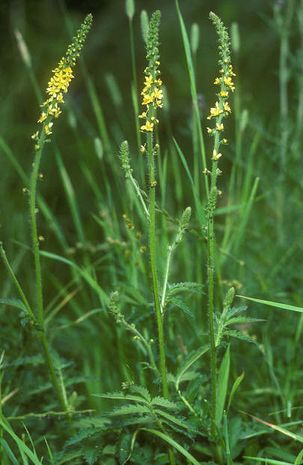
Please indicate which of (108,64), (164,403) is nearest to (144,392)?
(164,403)

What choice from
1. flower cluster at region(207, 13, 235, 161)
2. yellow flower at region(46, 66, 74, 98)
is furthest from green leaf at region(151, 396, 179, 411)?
yellow flower at region(46, 66, 74, 98)

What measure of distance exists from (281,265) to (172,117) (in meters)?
2.33

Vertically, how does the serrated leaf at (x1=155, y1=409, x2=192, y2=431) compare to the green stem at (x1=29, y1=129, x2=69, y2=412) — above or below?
below

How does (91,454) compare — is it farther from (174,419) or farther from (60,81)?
(60,81)

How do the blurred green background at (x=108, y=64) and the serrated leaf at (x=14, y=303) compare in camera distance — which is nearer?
the serrated leaf at (x=14, y=303)

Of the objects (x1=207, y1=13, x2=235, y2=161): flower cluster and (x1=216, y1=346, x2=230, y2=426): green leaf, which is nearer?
(x1=207, y1=13, x2=235, y2=161): flower cluster

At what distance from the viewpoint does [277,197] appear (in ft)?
9.37

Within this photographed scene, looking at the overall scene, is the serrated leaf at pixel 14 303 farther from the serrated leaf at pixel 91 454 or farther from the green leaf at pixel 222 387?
the green leaf at pixel 222 387

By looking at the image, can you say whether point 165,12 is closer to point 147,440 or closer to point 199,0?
point 199,0

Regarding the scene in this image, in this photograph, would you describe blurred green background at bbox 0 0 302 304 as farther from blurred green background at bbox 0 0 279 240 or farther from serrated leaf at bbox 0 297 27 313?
serrated leaf at bbox 0 297 27 313

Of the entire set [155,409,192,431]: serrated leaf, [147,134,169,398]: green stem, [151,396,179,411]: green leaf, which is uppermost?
[147,134,169,398]: green stem

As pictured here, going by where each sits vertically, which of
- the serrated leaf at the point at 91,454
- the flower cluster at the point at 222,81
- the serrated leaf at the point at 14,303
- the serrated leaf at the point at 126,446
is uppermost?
the flower cluster at the point at 222,81

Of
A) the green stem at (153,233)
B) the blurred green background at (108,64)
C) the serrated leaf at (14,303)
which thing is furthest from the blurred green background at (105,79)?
the green stem at (153,233)

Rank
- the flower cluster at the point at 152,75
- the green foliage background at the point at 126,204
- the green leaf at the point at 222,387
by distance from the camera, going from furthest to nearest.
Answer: the green foliage background at the point at 126,204 → the green leaf at the point at 222,387 → the flower cluster at the point at 152,75
